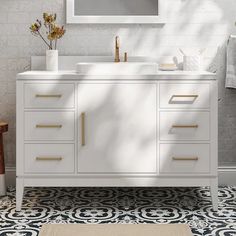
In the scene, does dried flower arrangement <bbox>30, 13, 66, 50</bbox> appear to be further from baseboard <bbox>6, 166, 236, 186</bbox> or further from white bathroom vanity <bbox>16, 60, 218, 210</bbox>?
baseboard <bbox>6, 166, 236, 186</bbox>

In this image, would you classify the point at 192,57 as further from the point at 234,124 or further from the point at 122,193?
the point at 122,193

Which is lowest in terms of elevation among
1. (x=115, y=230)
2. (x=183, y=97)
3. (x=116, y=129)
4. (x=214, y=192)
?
(x=214, y=192)

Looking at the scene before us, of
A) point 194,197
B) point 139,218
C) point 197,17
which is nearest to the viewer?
point 139,218

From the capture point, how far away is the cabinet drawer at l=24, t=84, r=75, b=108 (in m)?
3.24

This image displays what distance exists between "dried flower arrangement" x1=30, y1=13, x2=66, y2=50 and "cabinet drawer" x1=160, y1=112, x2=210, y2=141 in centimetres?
93

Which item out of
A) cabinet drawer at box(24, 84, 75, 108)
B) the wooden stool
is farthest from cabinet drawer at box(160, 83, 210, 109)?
the wooden stool

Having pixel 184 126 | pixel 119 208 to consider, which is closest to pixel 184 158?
pixel 184 126

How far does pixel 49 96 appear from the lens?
128 inches

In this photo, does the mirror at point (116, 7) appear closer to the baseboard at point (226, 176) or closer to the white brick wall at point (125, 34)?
the white brick wall at point (125, 34)

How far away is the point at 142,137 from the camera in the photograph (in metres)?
3.26

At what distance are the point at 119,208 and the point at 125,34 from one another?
1256mm

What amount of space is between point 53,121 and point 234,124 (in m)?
1.39

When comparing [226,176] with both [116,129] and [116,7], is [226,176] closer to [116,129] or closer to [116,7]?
[116,129]

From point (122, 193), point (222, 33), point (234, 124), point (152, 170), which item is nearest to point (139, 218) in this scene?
point (152, 170)
